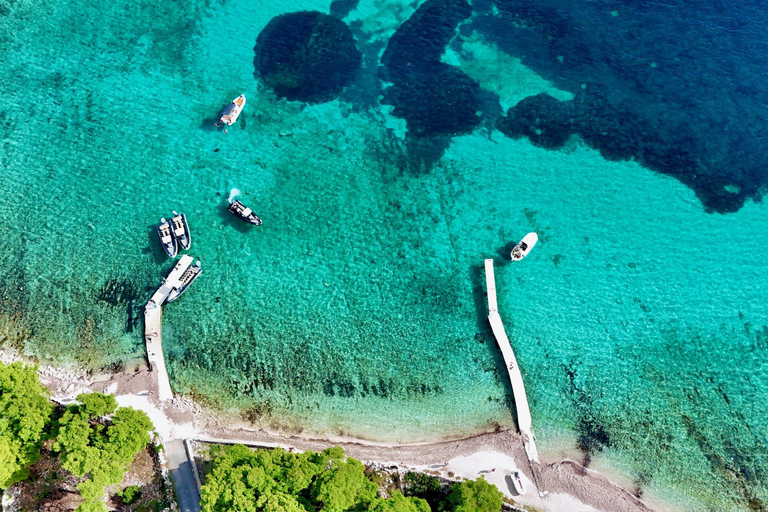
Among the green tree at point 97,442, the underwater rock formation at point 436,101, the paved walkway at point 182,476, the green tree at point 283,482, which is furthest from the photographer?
the underwater rock formation at point 436,101

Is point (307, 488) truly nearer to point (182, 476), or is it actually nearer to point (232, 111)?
point (182, 476)

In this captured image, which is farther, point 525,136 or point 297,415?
point 525,136

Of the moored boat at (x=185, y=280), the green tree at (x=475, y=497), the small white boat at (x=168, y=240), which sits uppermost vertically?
the small white boat at (x=168, y=240)

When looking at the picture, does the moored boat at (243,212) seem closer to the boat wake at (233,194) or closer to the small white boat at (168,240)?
the boat wake at (233,194)

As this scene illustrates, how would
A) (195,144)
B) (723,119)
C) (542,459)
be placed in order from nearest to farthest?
(542,459) → (195,144) → (723,119)

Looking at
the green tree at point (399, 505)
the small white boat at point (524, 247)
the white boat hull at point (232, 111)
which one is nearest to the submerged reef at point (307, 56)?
the white boat hull at point (232, 111)

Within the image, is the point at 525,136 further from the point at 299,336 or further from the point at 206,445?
the point at 206,445

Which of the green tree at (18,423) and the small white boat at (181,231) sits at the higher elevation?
the small white boat at (181,231)

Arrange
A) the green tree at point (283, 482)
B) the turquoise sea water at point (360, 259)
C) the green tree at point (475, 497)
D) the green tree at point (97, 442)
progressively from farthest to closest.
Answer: the turquoise sea water at point (360, 259) → the green tree at point (475, 497) → the green tree at point (97, 442) → the green tree at point (283, 482)

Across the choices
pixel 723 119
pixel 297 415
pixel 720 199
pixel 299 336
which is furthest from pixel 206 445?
pixel 723 119
